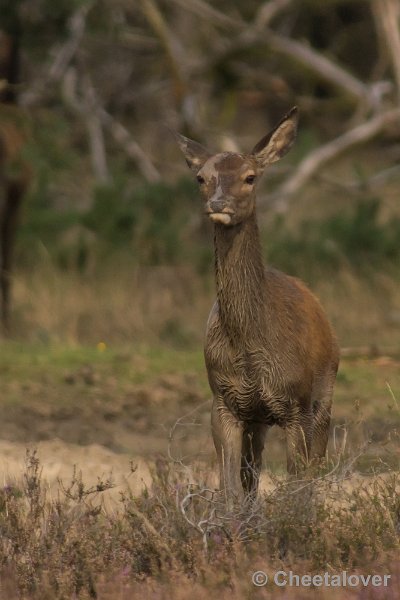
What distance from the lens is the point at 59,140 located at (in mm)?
18219

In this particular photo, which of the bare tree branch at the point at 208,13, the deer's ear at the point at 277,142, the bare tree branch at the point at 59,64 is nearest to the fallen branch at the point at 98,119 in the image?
the bare tree branch at the point at 59,64

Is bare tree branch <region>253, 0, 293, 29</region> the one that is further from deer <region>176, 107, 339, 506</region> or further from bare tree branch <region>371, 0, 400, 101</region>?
deer <region>176, 107, 339, 506</region>

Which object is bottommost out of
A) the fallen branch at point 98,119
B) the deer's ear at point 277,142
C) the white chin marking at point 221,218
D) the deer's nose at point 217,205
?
the white chin marking at point 221,218

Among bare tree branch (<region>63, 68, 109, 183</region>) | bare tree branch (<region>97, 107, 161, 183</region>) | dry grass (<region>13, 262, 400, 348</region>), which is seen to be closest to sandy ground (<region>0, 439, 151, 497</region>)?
dry grass (<region>13, 262, 400, 348</region>)

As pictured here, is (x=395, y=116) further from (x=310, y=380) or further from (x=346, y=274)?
(x=310, y=380)

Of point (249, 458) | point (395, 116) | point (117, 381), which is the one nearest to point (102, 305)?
point (117, 381)

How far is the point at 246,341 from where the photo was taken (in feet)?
24.4

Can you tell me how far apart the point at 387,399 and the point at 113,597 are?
21.5ft

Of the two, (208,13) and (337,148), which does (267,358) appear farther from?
(208,13)

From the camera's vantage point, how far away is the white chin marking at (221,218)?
23.2 ft

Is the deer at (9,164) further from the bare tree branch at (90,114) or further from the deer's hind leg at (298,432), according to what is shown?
the deer's hind leg at (298,432)

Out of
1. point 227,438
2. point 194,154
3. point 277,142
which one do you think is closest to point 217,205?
point 194,154

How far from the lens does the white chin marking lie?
7086mm

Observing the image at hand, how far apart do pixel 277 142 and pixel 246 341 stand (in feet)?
3.70
